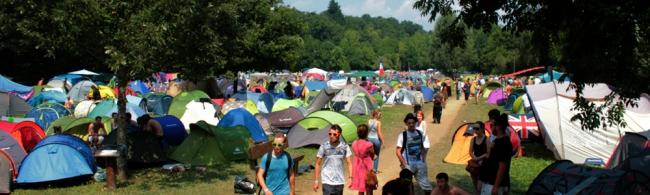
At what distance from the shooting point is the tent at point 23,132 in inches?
484

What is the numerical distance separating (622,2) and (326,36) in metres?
178

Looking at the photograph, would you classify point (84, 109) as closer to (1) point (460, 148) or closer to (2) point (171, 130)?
(2) point (171, 130)

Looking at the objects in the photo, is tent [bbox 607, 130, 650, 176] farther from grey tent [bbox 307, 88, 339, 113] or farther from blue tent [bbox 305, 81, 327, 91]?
blue tent [bbox 305, 81, 327, 91]

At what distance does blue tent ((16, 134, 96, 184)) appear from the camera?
1048cm

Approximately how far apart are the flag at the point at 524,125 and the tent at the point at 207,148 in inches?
300

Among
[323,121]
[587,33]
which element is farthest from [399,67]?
[587,33]

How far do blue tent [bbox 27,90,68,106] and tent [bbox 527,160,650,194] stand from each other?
73.9 feet

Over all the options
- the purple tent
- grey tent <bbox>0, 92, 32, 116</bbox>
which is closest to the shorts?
grey tent <bbox>0, 92, 32, 116</bbox>

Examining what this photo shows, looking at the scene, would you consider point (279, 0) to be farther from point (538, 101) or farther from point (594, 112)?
point (594, 112)

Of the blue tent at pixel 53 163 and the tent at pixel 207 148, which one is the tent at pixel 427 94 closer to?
the tent at pixel 207 148

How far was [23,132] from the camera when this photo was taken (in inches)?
498

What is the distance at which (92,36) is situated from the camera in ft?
33.4

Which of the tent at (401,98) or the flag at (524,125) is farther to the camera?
the tent at (401,98)

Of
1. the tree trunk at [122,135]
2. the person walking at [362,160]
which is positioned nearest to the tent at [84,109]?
the tree trunk at [122,135]
